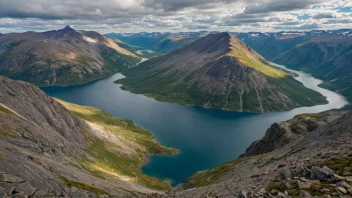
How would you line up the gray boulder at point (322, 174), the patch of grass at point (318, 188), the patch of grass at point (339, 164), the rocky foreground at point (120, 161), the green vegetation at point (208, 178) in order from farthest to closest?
the green vegetation at point (208, 178)
the rocky foreground at point (120, 161)
the patch of grass at point (339, 164)
the gray boulder at point (322, 174)
the patch of grass at point (318, 188)

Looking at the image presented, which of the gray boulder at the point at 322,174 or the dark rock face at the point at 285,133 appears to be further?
the dark rock face at the point at 285,133

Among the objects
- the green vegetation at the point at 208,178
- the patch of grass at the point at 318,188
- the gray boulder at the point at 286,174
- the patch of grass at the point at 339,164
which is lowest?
the green vegetation at the point at 208,178

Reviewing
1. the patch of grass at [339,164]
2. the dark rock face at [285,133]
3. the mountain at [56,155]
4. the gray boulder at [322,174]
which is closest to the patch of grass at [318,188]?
the gray boulder at [322,174]

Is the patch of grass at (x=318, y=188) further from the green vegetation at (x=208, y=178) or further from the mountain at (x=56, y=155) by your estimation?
the green vegetation at (x=208, y=178)

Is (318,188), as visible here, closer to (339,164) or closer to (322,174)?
(322,174)

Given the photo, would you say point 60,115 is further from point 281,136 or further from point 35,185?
point 281,136

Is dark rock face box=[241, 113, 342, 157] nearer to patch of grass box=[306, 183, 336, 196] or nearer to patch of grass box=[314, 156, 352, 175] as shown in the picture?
patch of grass box=[314, 156, 352, 175]

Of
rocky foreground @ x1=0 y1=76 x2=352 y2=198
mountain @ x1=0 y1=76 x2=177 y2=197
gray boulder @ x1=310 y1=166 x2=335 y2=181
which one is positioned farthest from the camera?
mountain @ x1=0 y1=76 x2=177 y2=197

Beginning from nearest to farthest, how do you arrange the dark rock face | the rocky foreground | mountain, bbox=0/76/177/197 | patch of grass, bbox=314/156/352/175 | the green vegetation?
patch of grass, bbox=314/156/352/175, the rocky foreground, mountain, bbox=0/76/177/197, the green vegetation, the dark rock face

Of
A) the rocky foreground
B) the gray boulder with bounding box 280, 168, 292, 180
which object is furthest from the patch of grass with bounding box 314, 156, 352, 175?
the gray boulder with bounding box 280, 168, 292, 180

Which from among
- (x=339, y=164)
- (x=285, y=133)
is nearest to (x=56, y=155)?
(x=339, y=164)
